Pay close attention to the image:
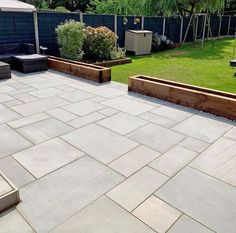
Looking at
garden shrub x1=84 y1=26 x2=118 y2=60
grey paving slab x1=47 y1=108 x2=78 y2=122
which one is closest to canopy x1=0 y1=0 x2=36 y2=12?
garden shrub x1=84 y1=26 x2=118 y2=60

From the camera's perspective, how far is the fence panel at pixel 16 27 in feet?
26.8

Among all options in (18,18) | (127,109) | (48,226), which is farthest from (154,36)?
(48,226)

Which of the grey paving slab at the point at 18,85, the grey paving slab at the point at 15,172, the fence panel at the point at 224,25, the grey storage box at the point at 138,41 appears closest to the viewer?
the grey paving slab at the point at 15,172

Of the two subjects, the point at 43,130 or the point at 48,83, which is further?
the point at 48,83

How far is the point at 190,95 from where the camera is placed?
5.08m

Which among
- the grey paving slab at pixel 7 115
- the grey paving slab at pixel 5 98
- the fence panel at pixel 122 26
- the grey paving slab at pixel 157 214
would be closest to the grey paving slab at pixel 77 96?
the grey paving slab at pixel 5 98

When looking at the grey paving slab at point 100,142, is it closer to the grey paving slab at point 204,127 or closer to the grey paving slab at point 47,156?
the grey paving slab at point 47,156

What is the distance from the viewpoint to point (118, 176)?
2.94 metres

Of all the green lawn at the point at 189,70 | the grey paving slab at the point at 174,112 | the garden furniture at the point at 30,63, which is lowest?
the grey paving slab at the point at 174,112

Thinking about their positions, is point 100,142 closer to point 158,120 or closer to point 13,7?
point 158,120

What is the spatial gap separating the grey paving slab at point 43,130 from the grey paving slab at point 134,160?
1215 millimetres

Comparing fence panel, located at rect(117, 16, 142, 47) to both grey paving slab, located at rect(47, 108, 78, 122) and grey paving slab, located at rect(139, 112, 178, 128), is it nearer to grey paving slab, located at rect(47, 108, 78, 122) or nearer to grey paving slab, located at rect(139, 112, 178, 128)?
grey paving slab, located at rect(47, 108, 78, 122)

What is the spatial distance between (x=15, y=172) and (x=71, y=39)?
6.52 meters

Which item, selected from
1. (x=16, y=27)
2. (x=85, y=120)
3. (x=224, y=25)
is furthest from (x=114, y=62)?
(x=224, y=25)
